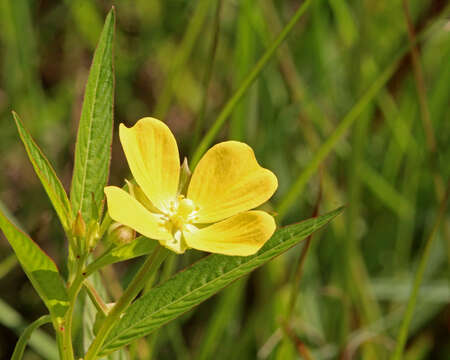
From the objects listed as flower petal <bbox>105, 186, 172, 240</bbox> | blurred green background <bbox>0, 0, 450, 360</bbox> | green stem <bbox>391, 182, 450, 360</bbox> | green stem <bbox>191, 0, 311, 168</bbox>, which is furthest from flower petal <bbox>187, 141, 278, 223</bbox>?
blurred green background <bbox>0, 0, 450, 360</bbox>

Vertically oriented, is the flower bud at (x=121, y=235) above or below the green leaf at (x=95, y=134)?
below

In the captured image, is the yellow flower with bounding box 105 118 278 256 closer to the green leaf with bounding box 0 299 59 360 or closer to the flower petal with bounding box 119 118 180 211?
the flower petal with bounding box 119 118 180 211

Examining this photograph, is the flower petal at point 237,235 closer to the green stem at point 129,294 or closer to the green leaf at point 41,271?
the green stem at point 129,294

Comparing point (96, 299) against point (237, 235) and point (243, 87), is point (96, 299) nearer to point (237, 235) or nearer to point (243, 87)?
point (237, 235)

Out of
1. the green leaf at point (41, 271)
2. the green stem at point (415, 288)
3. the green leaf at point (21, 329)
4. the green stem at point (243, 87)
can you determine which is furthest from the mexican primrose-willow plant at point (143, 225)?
the green leaf at point (21, 329)

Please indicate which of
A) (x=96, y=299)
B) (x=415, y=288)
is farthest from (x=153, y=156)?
(x=415, y=288)

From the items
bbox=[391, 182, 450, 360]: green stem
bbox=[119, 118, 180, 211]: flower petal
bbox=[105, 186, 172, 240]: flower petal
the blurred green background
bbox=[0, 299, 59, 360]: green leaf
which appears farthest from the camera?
the blurred green background
